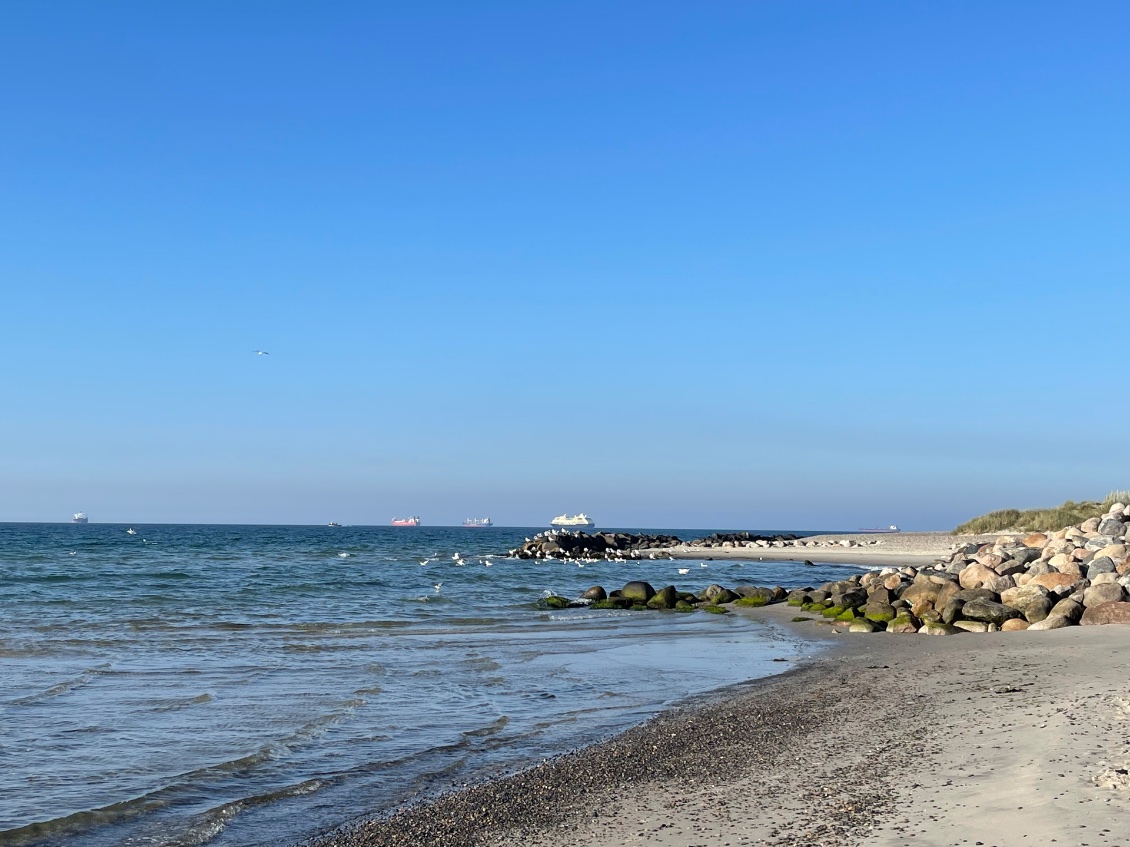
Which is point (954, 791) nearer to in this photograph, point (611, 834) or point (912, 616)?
point (611, 834)

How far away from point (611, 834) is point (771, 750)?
291cm

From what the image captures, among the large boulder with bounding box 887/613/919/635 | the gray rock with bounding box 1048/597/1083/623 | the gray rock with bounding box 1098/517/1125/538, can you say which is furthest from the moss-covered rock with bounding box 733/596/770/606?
the gray rock with bounding box 1048/597/1083/623

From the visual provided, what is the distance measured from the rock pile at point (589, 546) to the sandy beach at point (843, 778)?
5038cm

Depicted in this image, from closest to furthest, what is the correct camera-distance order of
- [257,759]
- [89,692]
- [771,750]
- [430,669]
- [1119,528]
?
[771,750] → [257,759] → [89,692] → [430,669] → [1119,528]

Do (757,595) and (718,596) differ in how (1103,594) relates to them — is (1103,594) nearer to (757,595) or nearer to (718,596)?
(757,595)

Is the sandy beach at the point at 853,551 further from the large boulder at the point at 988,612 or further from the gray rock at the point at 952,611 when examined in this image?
the large boulder at the point at 988,612

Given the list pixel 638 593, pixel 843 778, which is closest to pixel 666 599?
pixel 638 593

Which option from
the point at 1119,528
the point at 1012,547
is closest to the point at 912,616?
the point at 1012,547

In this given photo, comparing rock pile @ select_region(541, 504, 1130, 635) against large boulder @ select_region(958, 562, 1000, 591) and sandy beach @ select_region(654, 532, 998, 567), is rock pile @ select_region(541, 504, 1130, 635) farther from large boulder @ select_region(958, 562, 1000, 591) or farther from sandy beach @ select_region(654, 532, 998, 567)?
sandy beach @ select_region(654, 532, 998, 567)

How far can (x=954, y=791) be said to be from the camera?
715 centimetres

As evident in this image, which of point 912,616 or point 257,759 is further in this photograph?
point 912,616

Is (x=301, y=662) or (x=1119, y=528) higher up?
(x=1119, y=528)

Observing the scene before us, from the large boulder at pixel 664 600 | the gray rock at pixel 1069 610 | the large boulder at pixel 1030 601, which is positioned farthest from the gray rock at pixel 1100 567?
the large boulder at pixel 664 600

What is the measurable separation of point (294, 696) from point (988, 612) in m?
12.7
